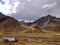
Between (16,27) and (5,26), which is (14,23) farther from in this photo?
(5,26)

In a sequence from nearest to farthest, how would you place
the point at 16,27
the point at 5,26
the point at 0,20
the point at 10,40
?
the point at 10,40 < the point at 5,26 < the point at 16,27 < the point at 0,20

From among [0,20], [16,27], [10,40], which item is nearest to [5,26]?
[16,27]

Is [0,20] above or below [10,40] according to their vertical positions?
above

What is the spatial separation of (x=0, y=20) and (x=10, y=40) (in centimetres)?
11797

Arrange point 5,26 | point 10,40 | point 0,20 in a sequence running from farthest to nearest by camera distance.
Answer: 1. point 0,20
2. point 5,26
3. point 10,40

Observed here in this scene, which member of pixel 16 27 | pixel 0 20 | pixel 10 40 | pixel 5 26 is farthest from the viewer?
pixel 0 20

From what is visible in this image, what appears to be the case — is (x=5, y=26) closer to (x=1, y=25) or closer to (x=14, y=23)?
(x=1, y=25)

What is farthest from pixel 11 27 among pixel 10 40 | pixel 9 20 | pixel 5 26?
pixel 10 40

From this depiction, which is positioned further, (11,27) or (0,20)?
(0,20)

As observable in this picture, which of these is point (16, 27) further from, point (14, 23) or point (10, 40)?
point (10, 40)

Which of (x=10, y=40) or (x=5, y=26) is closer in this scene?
(x=10, y=40)

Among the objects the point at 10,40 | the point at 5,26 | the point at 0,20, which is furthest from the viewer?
the point at 0,20

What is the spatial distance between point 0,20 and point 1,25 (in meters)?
20.9

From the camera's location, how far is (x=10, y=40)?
173ft
